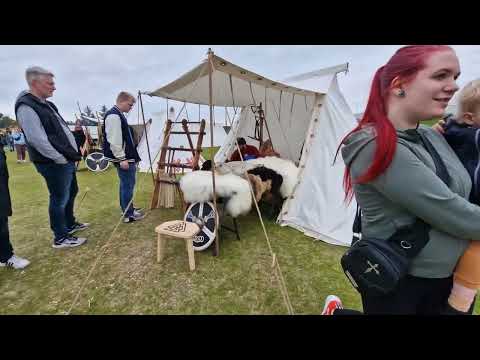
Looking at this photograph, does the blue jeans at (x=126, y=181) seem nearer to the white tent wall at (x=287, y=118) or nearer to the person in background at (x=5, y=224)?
the person in background at (x=5, y=224)

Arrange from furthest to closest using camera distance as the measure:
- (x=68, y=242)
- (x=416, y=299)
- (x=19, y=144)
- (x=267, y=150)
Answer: (x=19, y=144) < (x=267, y=150) < (x=68, y=242) < (x=416, y=299)

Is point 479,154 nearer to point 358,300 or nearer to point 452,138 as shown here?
point 452,138

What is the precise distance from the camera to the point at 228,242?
9.14ft

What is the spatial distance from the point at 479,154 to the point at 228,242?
2388mm

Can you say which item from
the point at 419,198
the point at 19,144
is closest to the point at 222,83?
the point at 419,198

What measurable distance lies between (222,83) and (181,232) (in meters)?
2.20

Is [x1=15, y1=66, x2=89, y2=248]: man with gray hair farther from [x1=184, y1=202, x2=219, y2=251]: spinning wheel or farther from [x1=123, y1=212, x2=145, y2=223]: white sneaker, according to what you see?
[x1=184, y1=202, x2=219, y2=251]: spinning wheel

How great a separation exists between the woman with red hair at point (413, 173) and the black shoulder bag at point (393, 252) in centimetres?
1

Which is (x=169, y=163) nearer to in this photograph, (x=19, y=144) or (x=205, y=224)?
(x=205, y=224)

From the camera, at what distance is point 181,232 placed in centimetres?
222

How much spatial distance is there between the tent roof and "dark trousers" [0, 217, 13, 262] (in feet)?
6.87

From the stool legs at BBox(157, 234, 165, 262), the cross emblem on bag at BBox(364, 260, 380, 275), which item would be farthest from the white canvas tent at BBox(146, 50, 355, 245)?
the cross emblem on bag at BBox(364, 260, 380, 275)

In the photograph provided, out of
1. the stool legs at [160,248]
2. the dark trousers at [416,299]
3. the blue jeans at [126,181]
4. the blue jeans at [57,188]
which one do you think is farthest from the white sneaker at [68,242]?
the dark trousers at [416,299]

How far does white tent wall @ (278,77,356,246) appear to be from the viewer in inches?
115
